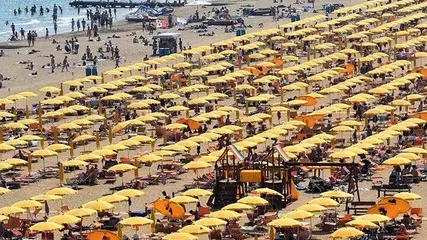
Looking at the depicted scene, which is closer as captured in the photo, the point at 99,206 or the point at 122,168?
the point at 99,206

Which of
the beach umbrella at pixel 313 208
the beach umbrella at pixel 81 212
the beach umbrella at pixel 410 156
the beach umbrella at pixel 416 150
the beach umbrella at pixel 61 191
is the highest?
the beach umbrella at pixel 313 208

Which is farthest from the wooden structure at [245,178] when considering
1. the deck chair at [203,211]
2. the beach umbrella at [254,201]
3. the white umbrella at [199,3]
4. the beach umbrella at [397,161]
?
the white umbrella at [199,3]

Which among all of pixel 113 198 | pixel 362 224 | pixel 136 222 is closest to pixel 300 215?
pixel 362 224


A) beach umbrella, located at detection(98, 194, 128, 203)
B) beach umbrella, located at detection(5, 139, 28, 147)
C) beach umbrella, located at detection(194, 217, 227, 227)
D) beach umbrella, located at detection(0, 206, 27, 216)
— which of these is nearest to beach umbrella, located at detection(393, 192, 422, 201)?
beach umbrella, located at detection(194, 217, 227, 227)

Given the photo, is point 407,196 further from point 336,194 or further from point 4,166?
point 4,166

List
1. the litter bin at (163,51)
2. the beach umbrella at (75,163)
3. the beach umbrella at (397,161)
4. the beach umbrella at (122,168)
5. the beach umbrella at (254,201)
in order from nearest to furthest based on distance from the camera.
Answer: the beach umbrella at (254,201), the beach umbrella at (397,161), the beach umbrella at (122,168), the beach umbrella at (75,163), the litter bin at (163,51)

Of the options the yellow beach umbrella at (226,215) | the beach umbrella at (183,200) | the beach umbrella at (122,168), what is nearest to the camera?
the yellow beach umbrella at (226,215)

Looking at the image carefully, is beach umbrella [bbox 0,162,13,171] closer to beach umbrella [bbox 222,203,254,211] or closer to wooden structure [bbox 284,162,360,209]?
wooden structure [bbox 284,162,360,209]

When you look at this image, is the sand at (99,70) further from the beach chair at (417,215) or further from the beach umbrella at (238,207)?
the beach umbrella at (238,207)
